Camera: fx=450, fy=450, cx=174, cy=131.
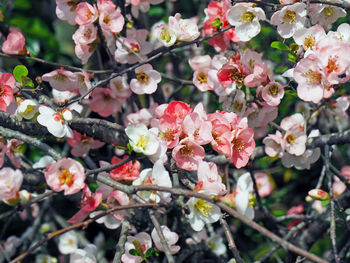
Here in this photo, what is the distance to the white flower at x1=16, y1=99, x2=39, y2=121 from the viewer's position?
3.97ft

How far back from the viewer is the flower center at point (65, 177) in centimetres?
108

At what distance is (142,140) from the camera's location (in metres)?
1.13

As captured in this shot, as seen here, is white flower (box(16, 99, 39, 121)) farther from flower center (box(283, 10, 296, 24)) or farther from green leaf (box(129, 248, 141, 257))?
flower center (box(283, 10, 296, 24))

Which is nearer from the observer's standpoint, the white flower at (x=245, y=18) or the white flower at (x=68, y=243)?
the white flower at (x=245, y=18)

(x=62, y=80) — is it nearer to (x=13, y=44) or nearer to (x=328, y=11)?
(x=13, y=44)

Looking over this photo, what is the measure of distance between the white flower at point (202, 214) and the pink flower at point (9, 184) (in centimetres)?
41

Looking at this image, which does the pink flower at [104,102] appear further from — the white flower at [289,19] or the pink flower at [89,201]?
the white flower at [289,19]

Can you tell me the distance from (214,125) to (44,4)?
231 centimetres

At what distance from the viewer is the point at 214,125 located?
116 cm

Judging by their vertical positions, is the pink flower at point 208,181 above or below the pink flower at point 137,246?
above

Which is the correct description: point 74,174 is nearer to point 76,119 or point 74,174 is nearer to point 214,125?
point 76,119

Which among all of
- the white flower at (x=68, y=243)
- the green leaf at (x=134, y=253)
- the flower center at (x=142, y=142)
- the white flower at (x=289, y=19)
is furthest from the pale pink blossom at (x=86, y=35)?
the white flower at (x=68, y=243)

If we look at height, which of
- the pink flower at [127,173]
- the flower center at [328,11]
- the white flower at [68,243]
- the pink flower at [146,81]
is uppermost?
the flower center at [328,11]

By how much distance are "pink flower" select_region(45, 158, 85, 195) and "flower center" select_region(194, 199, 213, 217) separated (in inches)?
11.2
